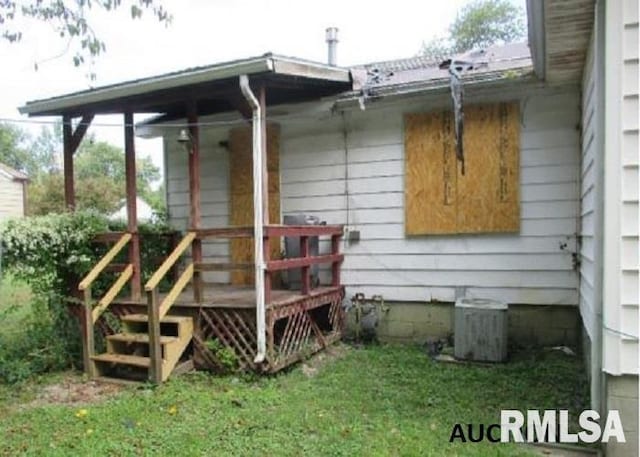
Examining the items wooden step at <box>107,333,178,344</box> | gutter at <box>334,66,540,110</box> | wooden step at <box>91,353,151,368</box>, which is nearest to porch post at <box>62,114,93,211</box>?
wooden step at <box>107,333,178,344</box>

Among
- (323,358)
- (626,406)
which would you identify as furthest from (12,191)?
(626,406)

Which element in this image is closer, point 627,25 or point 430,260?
point 627,25

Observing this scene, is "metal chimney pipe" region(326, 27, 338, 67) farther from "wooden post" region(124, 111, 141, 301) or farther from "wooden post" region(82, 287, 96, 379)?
"wooden post" region(82, 287, 96, 379)

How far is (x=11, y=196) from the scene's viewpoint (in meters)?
21.1

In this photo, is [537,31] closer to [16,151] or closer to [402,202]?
[402,202]

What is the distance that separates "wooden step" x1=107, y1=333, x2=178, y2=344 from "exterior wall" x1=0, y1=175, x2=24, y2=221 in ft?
59.4

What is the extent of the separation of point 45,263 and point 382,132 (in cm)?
418

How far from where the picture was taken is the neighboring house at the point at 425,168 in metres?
5.13

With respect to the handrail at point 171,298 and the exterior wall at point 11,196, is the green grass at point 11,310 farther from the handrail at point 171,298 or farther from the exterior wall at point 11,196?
the exterior wall at point 11,196

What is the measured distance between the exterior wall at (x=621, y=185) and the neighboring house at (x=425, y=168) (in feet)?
3.47

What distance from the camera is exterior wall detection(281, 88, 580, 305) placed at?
5355 millimetres

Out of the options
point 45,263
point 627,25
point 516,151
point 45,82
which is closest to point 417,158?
point 516,151

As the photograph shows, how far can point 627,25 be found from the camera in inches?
112

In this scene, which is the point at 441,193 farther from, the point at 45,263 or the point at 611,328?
the point at 45,263
